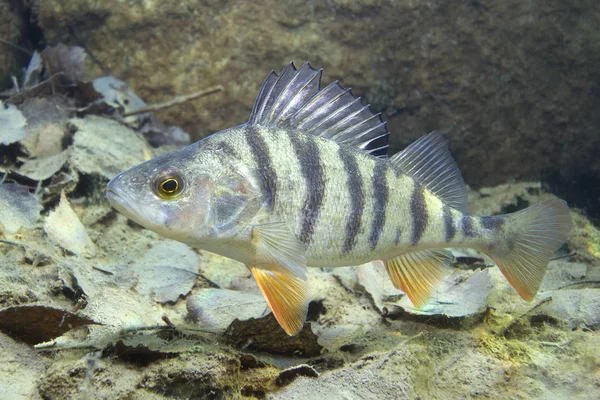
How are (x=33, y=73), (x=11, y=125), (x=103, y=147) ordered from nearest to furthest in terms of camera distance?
1. (x=11, y=125)
2. (x=103, y=147)
3. (x=33, y=73)

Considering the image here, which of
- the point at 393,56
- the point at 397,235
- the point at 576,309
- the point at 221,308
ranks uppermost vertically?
the point at 393,56

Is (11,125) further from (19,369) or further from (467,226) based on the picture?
(467,226)

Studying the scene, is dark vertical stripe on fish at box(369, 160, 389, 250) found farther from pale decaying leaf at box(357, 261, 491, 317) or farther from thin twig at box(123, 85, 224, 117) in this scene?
thin twig at box(123, 85, 224, 117)

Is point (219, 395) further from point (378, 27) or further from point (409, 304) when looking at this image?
point (378, 27)

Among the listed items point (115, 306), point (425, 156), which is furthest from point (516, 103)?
point (115, 306)

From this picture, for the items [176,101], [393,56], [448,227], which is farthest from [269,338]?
[393,56]

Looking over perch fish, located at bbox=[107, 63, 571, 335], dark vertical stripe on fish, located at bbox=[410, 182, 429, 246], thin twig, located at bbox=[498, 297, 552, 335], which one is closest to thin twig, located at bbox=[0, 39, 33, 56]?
perch fish, located at bbox=[107, 63, 571, 335]

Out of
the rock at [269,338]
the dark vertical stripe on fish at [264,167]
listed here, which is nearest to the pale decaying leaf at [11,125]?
the dark vertical stripe on fish at [264,167]

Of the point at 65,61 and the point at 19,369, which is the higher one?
the point at 65,61
